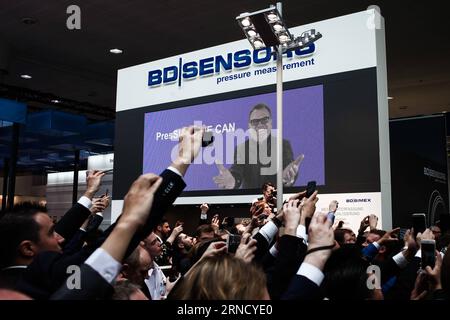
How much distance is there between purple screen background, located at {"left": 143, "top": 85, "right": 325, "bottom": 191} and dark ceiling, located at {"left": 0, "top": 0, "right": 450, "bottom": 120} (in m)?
1.05

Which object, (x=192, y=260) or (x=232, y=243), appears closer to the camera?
(x=232, y=243)

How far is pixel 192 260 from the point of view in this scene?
2980mm

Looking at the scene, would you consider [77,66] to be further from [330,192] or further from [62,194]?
[62,194]

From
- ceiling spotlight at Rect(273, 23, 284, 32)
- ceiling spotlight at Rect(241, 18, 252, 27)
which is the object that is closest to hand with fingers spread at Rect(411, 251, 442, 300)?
ceiling spotlight at Rect(273, 23, 284, 32)

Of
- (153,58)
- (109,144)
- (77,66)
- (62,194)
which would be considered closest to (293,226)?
(153,58)

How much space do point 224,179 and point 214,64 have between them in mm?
1891

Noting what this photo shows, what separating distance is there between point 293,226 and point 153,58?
32.9 feet

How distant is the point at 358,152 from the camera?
20.0ft

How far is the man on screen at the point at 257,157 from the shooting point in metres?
6.92

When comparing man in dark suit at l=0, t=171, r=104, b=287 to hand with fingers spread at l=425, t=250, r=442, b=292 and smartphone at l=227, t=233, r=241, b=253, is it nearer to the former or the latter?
smartphone at l=227, t=233, r=241, b=253

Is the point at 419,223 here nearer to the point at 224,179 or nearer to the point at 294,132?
the point at 294,132

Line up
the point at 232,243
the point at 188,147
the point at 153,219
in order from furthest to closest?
the point at 232,243
the point at 188,147
the point at 153,219

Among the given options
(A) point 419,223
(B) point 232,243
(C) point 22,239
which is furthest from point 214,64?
(C) point 22,239

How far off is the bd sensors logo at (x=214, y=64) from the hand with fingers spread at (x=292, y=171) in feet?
4.79
